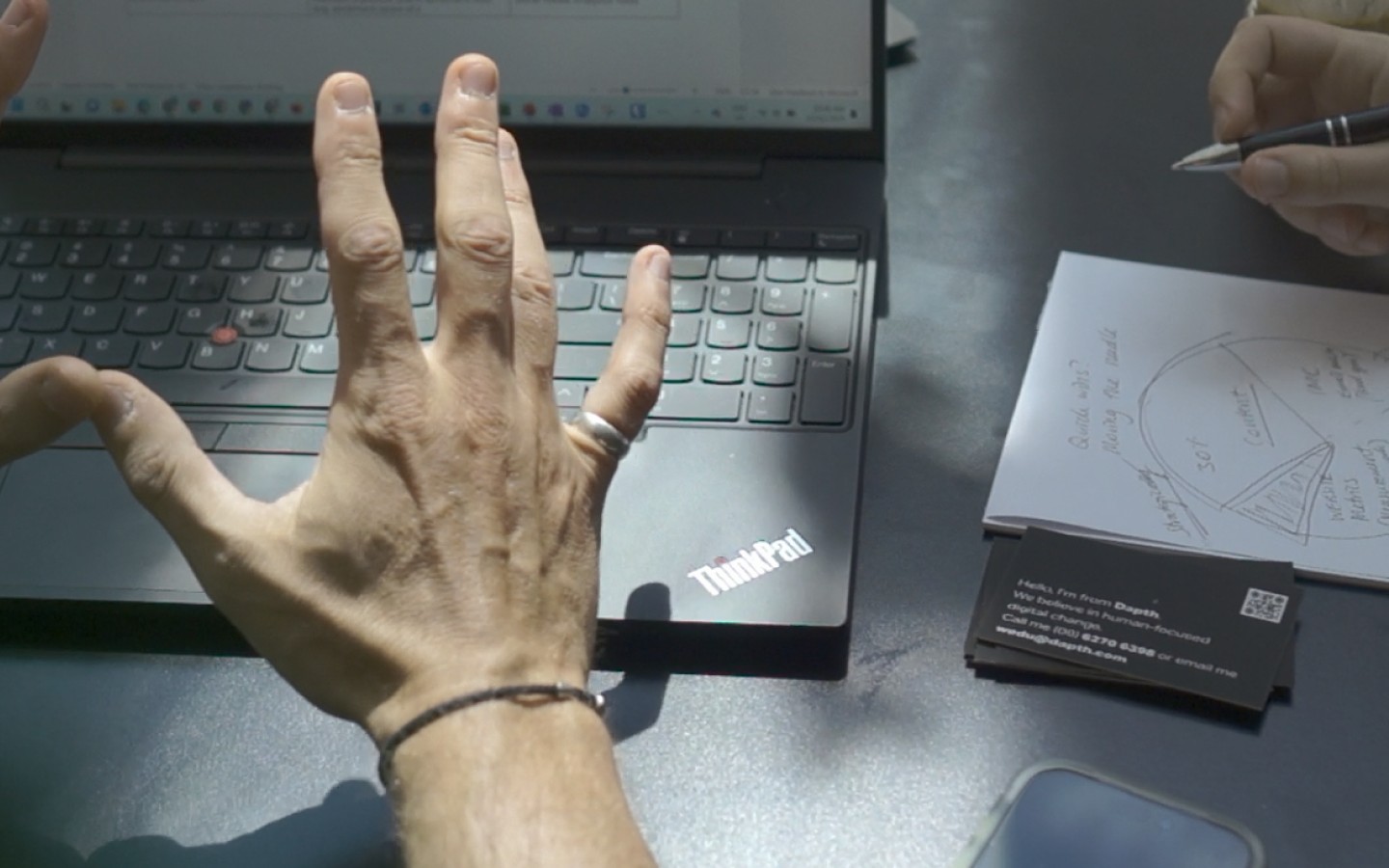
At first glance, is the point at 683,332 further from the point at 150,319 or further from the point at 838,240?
the point at 150,319

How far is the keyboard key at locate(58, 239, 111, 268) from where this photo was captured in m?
0.78

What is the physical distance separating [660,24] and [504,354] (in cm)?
32

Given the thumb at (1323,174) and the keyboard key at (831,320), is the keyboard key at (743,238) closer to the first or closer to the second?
the keyboard key at (831,320)

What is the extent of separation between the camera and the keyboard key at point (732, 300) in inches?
28.8

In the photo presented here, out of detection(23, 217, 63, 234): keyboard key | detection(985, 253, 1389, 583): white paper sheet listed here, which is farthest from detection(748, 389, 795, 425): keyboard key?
detection(23, 217, 63, 234): keyboard key

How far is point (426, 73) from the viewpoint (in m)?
0.82

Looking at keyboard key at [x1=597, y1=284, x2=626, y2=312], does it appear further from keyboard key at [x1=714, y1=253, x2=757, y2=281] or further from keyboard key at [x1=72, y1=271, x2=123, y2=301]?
keyboard key at [x1=72, y1=271, x2=123, y2=301]

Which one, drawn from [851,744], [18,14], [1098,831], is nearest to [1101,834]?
[1098,831]

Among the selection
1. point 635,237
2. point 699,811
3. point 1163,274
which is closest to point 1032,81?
point 1163,274

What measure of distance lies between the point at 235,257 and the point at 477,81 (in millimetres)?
276

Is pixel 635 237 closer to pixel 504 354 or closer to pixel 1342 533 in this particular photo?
pixel 504 354

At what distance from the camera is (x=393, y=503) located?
20.1 inches

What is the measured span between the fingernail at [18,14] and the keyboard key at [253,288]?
0.64 ft

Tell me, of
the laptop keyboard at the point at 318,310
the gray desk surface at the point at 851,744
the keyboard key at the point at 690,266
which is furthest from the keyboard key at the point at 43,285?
the keyboard key at the point at 690,266
